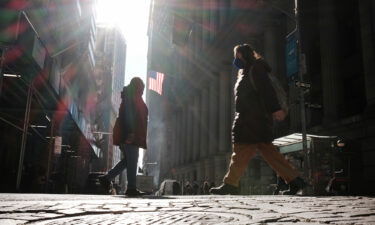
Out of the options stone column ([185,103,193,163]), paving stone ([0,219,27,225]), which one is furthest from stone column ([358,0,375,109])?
stone column ([185,103,193,163])

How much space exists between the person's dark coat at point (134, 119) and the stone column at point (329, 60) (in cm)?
1472

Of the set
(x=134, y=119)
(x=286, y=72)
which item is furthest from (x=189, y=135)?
(x=134, y=119)

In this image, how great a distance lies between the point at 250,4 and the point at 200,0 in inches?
844

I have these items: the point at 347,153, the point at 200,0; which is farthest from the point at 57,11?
the point at 200,0

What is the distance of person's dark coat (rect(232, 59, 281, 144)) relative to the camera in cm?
607

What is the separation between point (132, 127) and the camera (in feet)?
22.1

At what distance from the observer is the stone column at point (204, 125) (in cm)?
4356

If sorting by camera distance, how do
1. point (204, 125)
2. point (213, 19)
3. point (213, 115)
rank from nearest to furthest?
1. point (213, 115)
2. point (213, 19)
3. point (204, 125)

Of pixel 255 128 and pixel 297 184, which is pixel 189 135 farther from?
pixel 255 128

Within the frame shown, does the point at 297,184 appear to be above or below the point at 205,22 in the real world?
below

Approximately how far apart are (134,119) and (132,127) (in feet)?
0.53

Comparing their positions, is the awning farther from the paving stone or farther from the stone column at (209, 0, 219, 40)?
the stone column at (209, 0, 219, 40)

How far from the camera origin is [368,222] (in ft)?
8.52

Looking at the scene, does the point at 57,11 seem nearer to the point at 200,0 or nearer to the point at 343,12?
the point at 343,12
